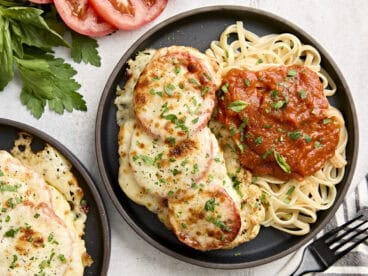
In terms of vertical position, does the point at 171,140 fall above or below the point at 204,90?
below

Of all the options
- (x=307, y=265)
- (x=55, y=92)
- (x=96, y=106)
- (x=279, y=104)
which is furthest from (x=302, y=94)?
(x=55, y=92)

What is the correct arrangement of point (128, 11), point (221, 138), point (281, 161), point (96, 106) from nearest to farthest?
1. point (281, 161)
2. point (221, 138)
3. point (128, 11)
4. point (96, 106)

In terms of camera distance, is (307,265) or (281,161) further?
(307,265)

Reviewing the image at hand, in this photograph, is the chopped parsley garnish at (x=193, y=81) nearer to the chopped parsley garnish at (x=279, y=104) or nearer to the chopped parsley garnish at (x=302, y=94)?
the chopped parsley garnish at (x=279, y=104)

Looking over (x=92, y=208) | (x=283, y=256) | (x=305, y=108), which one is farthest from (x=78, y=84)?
(x=283, y=256)

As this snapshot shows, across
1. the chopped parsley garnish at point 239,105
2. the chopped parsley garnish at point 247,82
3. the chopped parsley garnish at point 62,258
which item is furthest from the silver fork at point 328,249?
the chopped parsley garnish at point 62,258

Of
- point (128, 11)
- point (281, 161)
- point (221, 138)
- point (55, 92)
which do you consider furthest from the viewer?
point (55, 92)

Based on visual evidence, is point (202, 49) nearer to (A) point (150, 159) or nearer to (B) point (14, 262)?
(A) point (150, 159)
